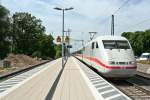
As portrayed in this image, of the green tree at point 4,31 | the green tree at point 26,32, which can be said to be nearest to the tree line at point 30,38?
the green tree at point 26,32

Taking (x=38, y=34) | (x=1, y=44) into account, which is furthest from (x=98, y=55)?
(x=38, y=34)

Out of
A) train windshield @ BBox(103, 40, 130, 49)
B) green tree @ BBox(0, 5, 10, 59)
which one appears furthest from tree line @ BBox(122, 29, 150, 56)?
train windshield @ BBox(103, 40, 130, 49)

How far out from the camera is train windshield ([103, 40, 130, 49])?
23234 mm

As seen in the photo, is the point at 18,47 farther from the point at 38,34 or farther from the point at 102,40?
the point at 102,40

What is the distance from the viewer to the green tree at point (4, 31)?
6744cm

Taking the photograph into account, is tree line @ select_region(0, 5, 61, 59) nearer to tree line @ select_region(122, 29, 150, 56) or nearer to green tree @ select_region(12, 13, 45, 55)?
green tree @ select_region(12, 13, 45, 55)

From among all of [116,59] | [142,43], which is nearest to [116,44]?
[116,59]

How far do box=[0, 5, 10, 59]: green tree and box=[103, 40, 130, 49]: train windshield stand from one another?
45.9 meters

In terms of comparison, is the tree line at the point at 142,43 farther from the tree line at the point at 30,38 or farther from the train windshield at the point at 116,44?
the train windshield at the point at 116,44

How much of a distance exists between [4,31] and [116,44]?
49870mm

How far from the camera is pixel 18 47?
366 ft

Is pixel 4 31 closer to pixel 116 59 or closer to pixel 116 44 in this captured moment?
pixel 116 44

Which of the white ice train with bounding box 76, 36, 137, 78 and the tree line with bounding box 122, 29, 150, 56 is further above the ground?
the tree line with bounding box 122, 29, 150, 56

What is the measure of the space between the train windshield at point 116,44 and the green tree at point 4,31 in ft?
150
